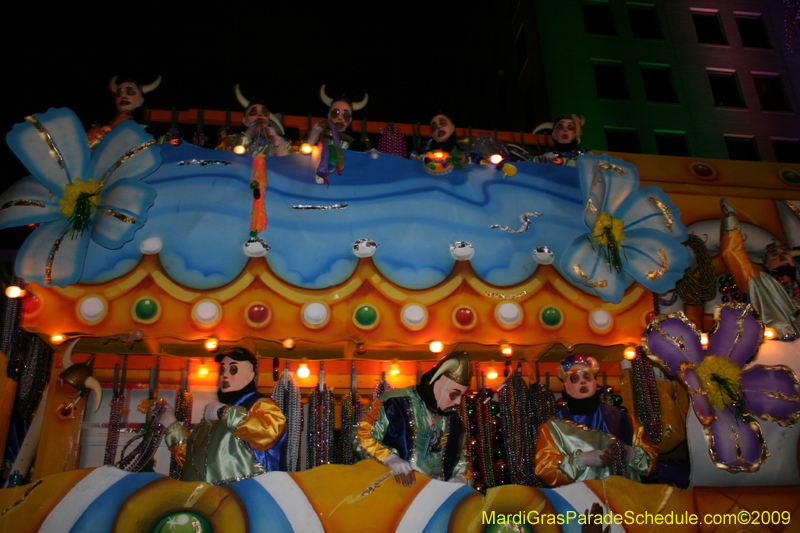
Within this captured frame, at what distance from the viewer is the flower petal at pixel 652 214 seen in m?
4.21

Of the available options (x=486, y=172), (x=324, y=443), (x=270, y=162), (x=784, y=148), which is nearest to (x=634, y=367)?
(x=486, y=172)

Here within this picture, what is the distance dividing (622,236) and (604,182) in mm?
426

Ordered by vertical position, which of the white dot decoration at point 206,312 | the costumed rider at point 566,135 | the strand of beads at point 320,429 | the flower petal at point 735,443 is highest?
the costumed rider at point 566,135

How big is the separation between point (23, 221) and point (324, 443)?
2399 mm

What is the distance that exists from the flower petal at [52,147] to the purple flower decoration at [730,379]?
3.88m

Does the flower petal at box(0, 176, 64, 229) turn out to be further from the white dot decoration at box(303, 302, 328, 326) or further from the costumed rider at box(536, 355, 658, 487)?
the costumed rider at box(536, 355, 658, 487)

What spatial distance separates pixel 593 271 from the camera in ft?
13.2

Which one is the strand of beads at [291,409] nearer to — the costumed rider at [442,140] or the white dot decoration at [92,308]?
the white dot decoration at [92,308]

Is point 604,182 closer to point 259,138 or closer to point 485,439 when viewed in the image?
point 485,439

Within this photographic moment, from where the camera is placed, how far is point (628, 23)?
10758mm

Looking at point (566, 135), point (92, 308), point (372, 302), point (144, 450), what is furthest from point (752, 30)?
point (144, 450)

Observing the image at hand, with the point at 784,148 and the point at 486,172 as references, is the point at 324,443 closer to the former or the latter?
the point at 486,172

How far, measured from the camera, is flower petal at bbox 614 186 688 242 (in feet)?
13.8

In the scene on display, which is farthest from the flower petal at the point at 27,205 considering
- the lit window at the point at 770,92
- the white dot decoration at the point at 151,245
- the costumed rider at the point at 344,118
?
the lit window at the point at 770,92
